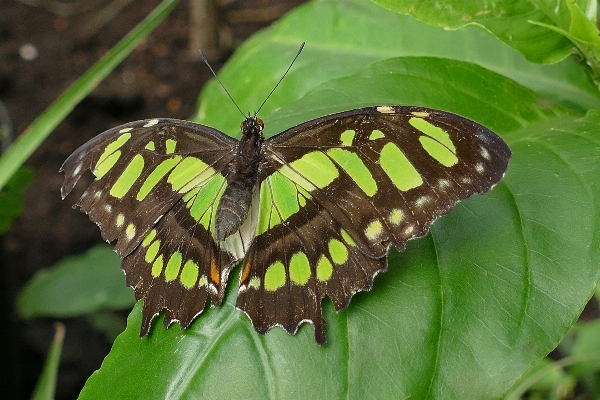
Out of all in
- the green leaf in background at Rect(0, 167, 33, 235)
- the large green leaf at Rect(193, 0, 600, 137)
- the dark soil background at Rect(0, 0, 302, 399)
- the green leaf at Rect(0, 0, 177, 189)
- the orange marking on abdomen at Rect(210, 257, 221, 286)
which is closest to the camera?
the orange marking on abdomen at Rect(210, 257, 221, 286)

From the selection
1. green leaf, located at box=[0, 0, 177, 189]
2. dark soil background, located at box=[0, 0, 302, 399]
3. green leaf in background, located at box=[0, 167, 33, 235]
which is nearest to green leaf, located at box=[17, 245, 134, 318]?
dark soil background, located at box=[0, 0, 302, 399]

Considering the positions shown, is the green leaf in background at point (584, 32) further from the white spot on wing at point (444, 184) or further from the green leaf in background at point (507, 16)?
the white spot on wing at point (444, 184)

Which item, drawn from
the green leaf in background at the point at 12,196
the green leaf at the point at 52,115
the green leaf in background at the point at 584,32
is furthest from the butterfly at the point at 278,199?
the green leaf in background at the point at 12,196

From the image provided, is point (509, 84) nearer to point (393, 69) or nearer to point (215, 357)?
point (393, 69)

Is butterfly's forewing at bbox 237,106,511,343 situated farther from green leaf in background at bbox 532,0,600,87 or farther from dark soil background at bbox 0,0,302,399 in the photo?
dark soil background at bbox 0,0,302,399

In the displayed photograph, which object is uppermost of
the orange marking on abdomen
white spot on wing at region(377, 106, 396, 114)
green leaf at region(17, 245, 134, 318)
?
green leaf at region(17, 245, 134, 318)

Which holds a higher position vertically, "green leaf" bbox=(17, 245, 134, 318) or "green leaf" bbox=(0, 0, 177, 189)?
"green leaf" bbox=(17, 245, 134, 318)

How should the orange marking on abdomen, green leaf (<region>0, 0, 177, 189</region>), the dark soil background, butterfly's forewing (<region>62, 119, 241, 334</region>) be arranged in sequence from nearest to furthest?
the orange marking on abdomen
butterfly's forewing (<region>62, 119, 241, 334</region>)
green leaf (<region>0, 0, 177, 189</region>)
the dark soil background
